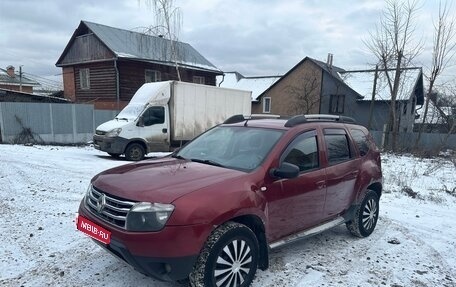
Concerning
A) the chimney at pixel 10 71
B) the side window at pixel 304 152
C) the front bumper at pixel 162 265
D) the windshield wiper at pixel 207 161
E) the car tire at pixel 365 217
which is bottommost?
the car tire at pixel 365 217

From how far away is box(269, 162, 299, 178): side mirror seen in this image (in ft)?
11.5

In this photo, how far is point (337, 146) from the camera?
4727 millimetres

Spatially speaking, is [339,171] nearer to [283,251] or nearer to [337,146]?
[337,146]

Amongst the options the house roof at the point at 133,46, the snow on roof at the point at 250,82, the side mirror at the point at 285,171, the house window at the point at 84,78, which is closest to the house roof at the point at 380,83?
the snow on roof at the point at 250,82

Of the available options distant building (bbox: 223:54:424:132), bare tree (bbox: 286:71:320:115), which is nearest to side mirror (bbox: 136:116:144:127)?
distant building (bbox: 223:54:424:132)

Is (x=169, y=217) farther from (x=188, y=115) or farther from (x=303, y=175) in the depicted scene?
(x=188, y=115)

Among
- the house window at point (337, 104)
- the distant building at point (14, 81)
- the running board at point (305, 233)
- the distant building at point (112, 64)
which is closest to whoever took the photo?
the running board at point (305, 233)

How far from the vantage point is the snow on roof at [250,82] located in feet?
125

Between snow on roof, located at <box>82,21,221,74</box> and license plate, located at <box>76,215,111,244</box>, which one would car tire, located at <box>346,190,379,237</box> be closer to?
license plate, located at <box>76,215,111,244</box>

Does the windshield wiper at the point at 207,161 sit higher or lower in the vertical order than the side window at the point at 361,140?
lower

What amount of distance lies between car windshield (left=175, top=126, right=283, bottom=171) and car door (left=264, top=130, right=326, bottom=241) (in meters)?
0.27

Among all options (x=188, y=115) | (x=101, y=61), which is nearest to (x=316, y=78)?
(x=101, y=61)

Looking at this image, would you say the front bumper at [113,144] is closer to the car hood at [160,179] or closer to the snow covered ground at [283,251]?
the snow covered ground at [283,251]

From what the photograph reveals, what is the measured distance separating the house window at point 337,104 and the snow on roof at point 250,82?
23.8ft
